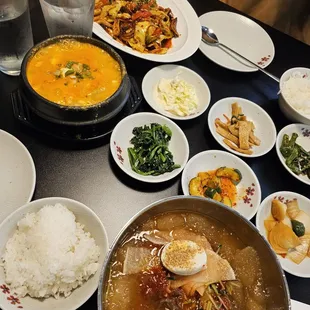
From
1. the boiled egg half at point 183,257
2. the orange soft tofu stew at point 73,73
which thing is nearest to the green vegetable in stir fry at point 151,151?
the orange soft tofu stew at point 73,73

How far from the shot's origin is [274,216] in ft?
6.24

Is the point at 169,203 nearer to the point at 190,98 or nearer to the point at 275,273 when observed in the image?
the point at 275,273

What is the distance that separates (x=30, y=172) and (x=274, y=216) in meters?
1.17

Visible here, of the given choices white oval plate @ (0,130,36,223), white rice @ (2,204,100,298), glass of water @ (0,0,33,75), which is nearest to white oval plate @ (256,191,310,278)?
white rice @ (2,204,100,298)

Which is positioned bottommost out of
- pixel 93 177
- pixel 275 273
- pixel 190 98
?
pixel 93 177

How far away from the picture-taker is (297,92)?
2430 millimetres

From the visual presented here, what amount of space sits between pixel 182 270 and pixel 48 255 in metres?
0.52

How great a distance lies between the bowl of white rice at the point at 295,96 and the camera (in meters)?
2.33

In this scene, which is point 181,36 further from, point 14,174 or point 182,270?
point 182,270

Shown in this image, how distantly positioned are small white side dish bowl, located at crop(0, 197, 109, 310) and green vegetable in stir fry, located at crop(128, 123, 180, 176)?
41 cm

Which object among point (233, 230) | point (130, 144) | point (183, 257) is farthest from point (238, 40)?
point (183, 257)

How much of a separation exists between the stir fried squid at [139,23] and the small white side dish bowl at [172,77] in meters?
0.13

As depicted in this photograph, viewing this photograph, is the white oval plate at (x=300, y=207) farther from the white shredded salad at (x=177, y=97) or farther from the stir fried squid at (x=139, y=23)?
the stir fried squid at (x=139, y=23)

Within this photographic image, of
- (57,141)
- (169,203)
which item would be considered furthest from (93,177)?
(169,203)
